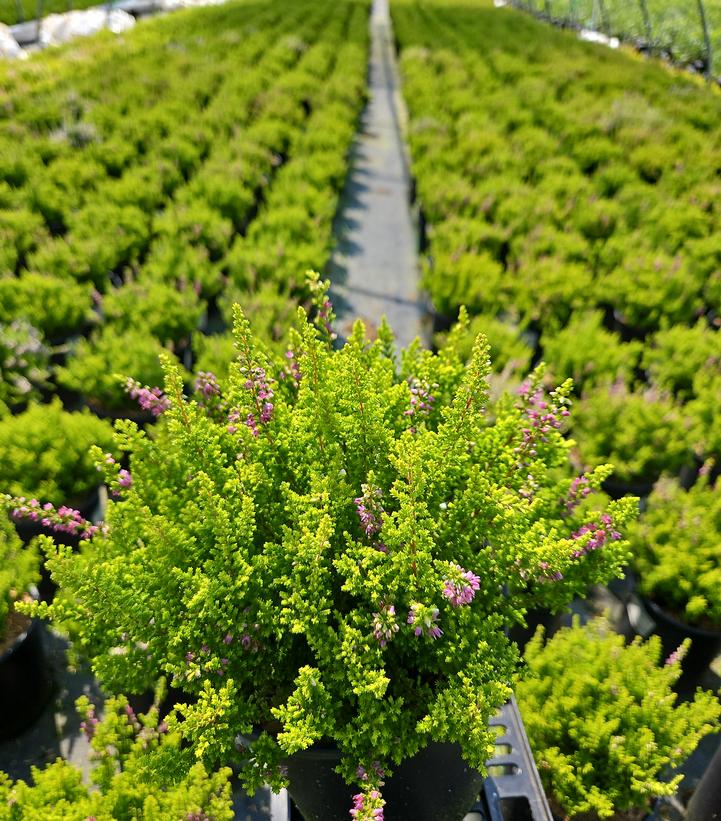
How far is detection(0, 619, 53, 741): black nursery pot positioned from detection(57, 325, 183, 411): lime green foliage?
153 cm

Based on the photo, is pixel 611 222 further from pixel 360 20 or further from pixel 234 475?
pixel 360 20

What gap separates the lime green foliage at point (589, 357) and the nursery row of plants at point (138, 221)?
7.01 ft

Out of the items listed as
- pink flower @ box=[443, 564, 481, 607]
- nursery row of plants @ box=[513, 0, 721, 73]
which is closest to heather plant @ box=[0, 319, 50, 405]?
pink flower @ box=[443, 564, 481, 607]

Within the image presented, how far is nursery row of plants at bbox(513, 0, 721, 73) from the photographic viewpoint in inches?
755

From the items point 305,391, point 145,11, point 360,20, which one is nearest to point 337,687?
point 305,391

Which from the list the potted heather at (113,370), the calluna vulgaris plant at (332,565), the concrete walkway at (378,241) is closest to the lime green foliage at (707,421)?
the calluna vulgaris plant at (332,565)

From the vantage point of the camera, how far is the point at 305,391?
2059mm

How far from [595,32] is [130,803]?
31.9 m

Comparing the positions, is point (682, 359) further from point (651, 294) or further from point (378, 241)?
point (378, 241)

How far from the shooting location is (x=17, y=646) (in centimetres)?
292

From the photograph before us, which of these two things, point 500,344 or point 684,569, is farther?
point 500,344

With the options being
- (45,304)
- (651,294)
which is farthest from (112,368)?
(651,294)

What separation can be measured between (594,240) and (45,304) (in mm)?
5673

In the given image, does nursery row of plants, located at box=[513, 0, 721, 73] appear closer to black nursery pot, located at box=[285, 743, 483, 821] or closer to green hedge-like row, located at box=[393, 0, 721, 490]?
green hedge-like row, located at box=[393, 0, 721, 490]
